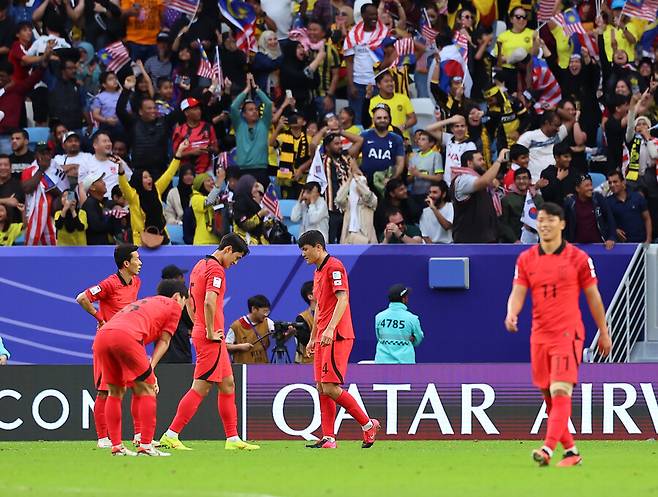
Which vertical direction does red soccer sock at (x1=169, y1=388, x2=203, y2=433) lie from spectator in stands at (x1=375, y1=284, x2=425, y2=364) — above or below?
below

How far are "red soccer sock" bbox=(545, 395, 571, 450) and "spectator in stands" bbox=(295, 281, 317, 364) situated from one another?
7390 mm

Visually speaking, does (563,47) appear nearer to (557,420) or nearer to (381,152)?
(381,152)

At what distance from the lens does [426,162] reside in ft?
70.2

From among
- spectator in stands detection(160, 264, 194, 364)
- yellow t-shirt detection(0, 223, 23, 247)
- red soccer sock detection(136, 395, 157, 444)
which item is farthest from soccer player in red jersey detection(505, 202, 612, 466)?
yellow t-shirt detection(0, 223, 23, 247)

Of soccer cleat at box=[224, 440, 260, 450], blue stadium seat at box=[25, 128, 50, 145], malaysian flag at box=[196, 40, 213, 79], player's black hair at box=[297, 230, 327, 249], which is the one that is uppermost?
malaysian flag at box=[196, 40, 213, 79]

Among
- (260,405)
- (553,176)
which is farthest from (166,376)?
(553,176)

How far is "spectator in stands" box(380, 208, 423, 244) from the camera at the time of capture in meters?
20.5

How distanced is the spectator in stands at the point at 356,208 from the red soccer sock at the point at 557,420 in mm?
8628

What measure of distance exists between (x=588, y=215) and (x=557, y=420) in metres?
8.42

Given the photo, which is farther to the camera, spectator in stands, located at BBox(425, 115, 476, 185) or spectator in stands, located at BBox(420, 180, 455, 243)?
spectator in stands, located at BBox(425, 115, 476, 185)

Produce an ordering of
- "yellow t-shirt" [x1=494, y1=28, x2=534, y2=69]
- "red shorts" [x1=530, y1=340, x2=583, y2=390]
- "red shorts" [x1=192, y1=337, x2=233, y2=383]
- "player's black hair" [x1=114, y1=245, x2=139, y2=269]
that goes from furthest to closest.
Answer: "yellow t-shirt" [x1=494, y1=28, x2=534, y2=69] → "player's black hair" [x1=114, y1=245, x2=139, y2=269] → "red shorts" [x1=192, y1=337, x2=233, y2=383] → "red shorts" [x1=530, y1=340, x2=583, y2=390]

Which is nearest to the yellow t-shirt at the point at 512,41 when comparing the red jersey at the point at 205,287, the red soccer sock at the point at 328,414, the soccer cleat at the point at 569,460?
the red soccer sock at the point at 328,414

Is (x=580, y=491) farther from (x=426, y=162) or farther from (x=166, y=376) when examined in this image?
(x=426, y=162)

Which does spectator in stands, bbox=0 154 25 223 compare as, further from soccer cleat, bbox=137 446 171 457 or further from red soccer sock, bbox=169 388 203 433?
soccer cleat, bbox=137 446 171 457
